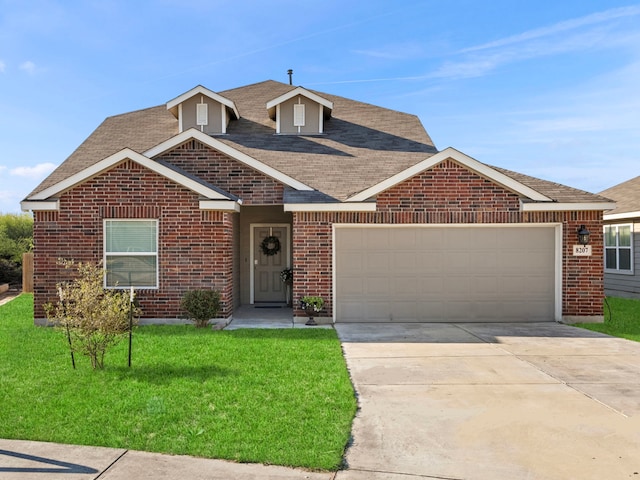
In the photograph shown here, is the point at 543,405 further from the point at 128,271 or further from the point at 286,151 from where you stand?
the point at 286,151

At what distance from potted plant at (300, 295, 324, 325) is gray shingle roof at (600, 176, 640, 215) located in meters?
11.0

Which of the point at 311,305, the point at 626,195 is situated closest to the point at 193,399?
the point at 311,305

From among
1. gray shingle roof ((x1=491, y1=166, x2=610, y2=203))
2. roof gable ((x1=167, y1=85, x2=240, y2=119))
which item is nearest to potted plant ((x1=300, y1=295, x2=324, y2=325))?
gray shingle roof ((x1=491, y1=166, x2=610, y2=203))

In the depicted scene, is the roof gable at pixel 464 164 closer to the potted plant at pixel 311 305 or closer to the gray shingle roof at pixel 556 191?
the gray shingle roof at pixel 556 191

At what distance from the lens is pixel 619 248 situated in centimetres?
1720

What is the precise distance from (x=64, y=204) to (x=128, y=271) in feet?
6.66

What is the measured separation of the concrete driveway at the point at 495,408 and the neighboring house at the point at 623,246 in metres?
8.08

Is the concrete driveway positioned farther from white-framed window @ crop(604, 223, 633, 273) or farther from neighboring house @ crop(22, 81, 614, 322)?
white-framed window @ crop(604, 223, 633, 273)

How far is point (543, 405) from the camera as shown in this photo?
224 inches

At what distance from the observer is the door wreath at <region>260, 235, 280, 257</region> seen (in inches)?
587

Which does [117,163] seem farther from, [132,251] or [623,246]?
[623,246]

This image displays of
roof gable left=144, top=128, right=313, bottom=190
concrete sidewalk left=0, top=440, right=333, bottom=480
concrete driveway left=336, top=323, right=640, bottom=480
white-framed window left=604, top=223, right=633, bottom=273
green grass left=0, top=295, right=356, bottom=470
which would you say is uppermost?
roof gable left=144, top=128, right=313, bottom=190

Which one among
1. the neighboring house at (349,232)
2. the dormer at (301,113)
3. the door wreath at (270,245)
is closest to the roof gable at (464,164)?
the neighboring house at (349,232)

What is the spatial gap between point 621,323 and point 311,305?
285 inches
